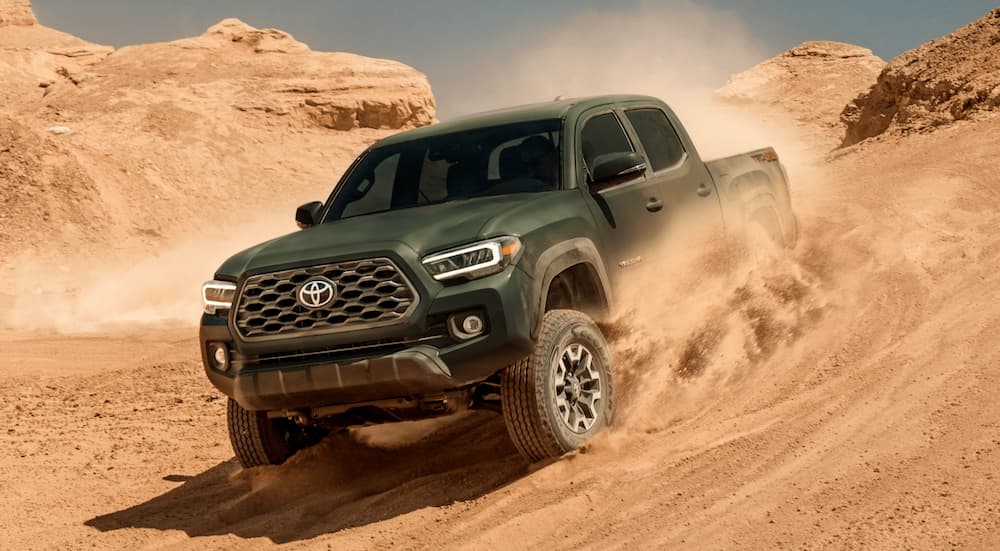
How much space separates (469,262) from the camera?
6258 mm

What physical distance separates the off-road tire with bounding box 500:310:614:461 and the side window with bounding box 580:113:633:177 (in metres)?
1.28

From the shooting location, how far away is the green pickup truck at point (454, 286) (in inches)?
245

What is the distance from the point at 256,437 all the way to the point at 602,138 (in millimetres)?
2633

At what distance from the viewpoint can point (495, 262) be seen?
20.5 ft

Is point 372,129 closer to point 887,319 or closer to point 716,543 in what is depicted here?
point 887,319

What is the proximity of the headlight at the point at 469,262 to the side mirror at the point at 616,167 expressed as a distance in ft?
3.35

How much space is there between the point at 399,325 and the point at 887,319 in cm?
343

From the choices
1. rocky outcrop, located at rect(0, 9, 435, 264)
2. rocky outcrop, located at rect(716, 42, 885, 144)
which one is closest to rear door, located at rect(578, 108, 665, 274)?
rocky outcrop, located at rect(0, 9, 435, 264)

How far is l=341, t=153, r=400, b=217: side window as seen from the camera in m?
7.68

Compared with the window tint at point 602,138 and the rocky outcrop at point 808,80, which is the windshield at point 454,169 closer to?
the window tint at point 602,138

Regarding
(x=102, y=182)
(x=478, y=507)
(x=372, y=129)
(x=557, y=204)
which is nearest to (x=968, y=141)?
(x=557, y=204)

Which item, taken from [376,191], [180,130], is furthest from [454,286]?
[180,130]

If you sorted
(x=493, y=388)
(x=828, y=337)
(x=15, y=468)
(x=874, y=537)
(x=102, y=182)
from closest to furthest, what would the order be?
(x=874, y=537), (x=493, y=388), (x=828, y=337), (x=15, y=468), (x=102, y=182)

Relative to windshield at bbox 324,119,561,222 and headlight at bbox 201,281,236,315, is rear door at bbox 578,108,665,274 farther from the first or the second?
headlight at bbox 201,281,236,315
